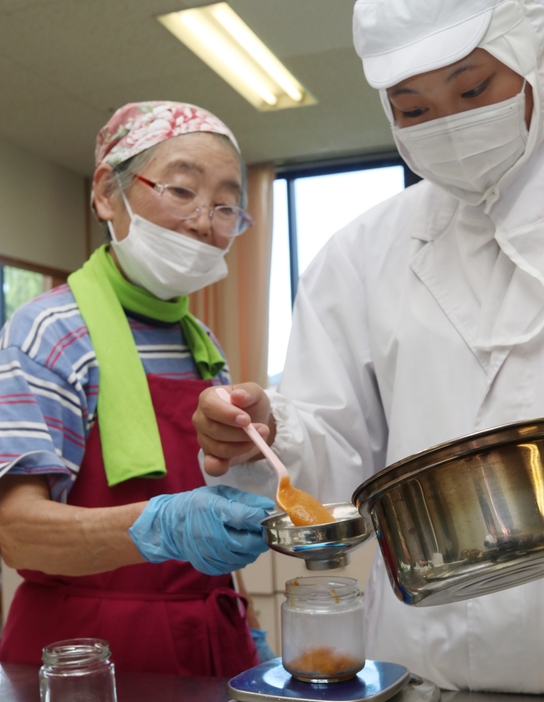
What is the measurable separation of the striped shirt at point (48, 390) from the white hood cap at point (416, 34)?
70cm

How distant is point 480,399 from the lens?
3.55 ft

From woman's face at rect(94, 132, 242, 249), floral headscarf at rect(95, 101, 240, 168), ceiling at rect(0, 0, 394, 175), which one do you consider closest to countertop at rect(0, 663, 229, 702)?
woman's face at rect(94, 132, 242, 249)

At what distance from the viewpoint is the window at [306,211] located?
4980 millimetres

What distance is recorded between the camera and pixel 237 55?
3602mm

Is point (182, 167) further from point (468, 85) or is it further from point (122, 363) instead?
point (468, 85)

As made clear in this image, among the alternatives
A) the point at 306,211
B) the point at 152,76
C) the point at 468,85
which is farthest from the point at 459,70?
the point at 306,211

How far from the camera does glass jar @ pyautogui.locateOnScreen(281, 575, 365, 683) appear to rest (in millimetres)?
914

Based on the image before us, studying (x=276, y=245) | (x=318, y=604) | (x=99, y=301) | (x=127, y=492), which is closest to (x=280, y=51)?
(x=276, y=245)

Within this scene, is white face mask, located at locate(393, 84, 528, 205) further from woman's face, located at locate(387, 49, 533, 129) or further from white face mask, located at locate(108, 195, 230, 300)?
white face mask, located at locate(108, 195, 230, 300)

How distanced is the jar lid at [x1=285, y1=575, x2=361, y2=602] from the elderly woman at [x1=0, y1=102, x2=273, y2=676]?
9cm

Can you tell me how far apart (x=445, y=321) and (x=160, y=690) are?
68 cm

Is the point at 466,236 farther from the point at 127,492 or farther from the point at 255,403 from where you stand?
the point at 127,492

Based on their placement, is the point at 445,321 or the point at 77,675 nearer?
the point at 77,675

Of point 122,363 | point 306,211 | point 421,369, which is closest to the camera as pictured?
point 421,369
